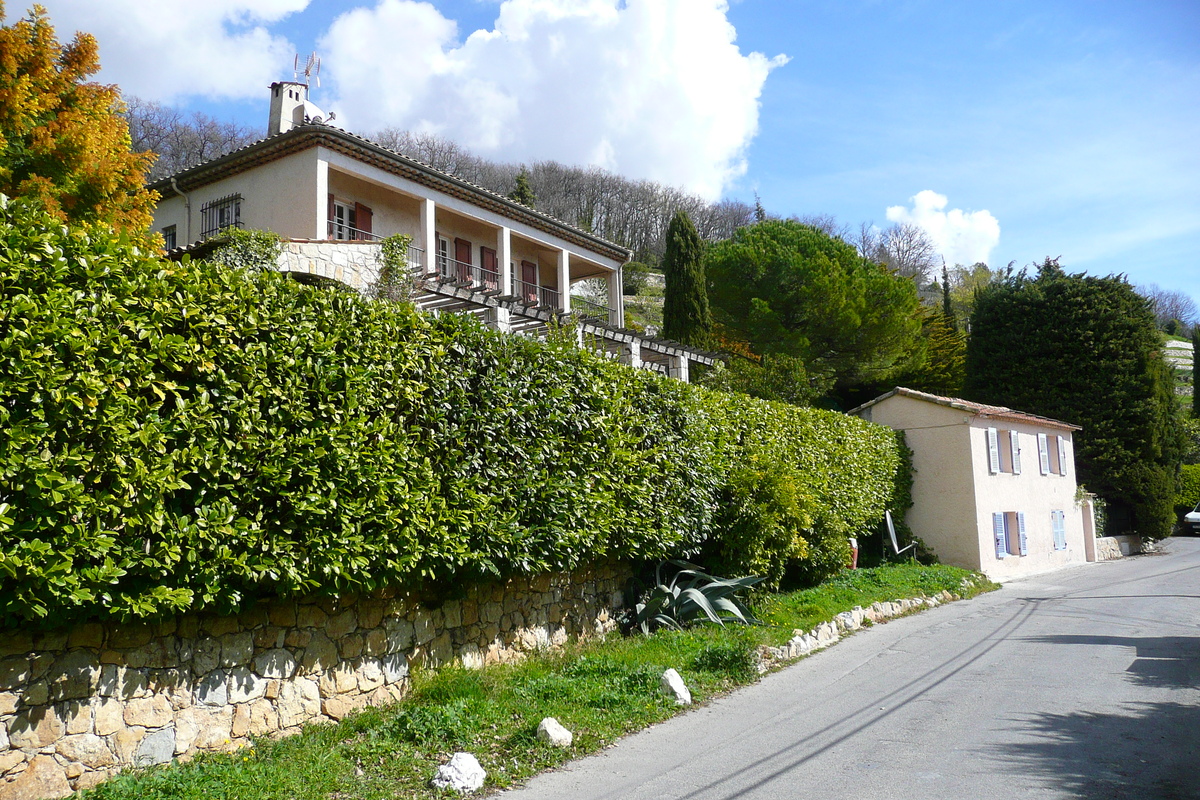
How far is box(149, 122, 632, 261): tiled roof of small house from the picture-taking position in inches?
755

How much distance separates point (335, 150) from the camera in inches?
770

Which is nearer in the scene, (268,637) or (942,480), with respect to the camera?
(268,637)

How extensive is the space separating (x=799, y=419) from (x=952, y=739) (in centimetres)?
996

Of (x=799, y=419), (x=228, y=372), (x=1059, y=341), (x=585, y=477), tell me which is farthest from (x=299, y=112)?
(x=1059, y=341)

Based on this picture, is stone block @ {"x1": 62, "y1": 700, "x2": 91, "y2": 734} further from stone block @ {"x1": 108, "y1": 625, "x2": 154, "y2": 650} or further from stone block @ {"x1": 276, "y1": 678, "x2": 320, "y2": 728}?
stone block @ {"x1": 276, "y1": 678, "x2": 320, "y2": 728}

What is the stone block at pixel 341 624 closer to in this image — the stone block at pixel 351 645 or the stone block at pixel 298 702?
the stone block at pixel 351 645

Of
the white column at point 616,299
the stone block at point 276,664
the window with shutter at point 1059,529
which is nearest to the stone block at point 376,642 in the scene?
the stone block at point 276,664

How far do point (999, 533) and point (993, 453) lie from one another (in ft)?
7.28

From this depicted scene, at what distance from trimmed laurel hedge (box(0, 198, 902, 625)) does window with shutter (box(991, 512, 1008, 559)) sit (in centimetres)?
1516

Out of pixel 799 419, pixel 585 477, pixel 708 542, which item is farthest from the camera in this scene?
pixel 799 419

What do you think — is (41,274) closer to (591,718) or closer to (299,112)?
(591,718)

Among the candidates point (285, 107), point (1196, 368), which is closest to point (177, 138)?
point (285, 107)

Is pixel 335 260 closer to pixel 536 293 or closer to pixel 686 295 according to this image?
pixel 536 293

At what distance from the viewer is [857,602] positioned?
13906 mm
